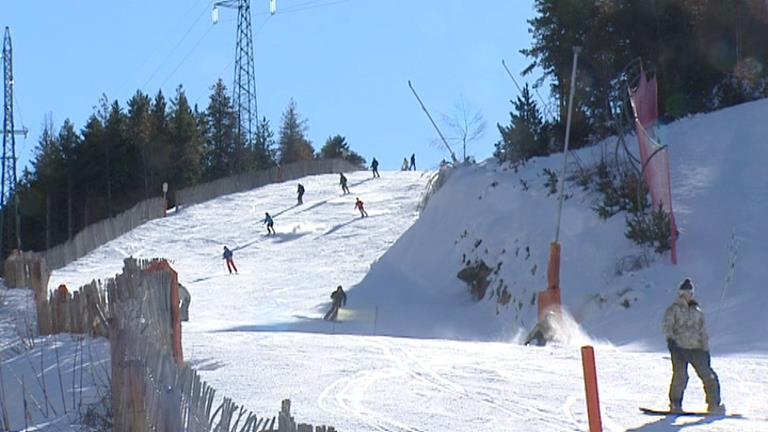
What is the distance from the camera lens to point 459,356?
19.1 metres

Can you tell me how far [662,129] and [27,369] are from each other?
24667mm

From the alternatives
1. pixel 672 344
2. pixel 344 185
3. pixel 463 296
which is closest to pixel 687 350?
pixel 672 344

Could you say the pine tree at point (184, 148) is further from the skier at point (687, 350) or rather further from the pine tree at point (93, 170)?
the skier at point (687, 350)

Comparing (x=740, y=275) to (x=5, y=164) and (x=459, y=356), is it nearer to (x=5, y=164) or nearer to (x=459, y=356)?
(x=459, y=356)

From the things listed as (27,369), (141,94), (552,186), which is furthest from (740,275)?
(141,94)

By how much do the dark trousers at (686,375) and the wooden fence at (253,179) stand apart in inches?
2141

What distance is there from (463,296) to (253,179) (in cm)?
3749

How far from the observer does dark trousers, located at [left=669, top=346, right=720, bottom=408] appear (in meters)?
13.8

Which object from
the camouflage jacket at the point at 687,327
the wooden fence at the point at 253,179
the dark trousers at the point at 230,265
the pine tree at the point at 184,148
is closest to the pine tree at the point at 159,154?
the pine tree at the point at 184,148

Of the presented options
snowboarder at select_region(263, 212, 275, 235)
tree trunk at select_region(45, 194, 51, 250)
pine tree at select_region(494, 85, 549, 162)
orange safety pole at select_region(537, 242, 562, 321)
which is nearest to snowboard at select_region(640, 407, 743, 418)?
orange safety pole at select_region(537, 242, 562, 321)

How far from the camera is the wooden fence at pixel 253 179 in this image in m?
67.6

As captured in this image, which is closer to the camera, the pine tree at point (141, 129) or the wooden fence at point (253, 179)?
the wooden fence at point (253, 179)

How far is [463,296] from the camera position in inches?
1442

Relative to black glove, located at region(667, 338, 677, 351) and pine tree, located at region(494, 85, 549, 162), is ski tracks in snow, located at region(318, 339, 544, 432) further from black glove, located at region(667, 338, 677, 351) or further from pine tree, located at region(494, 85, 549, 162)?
pine tree, located at region(494, 85, 549, 162)
